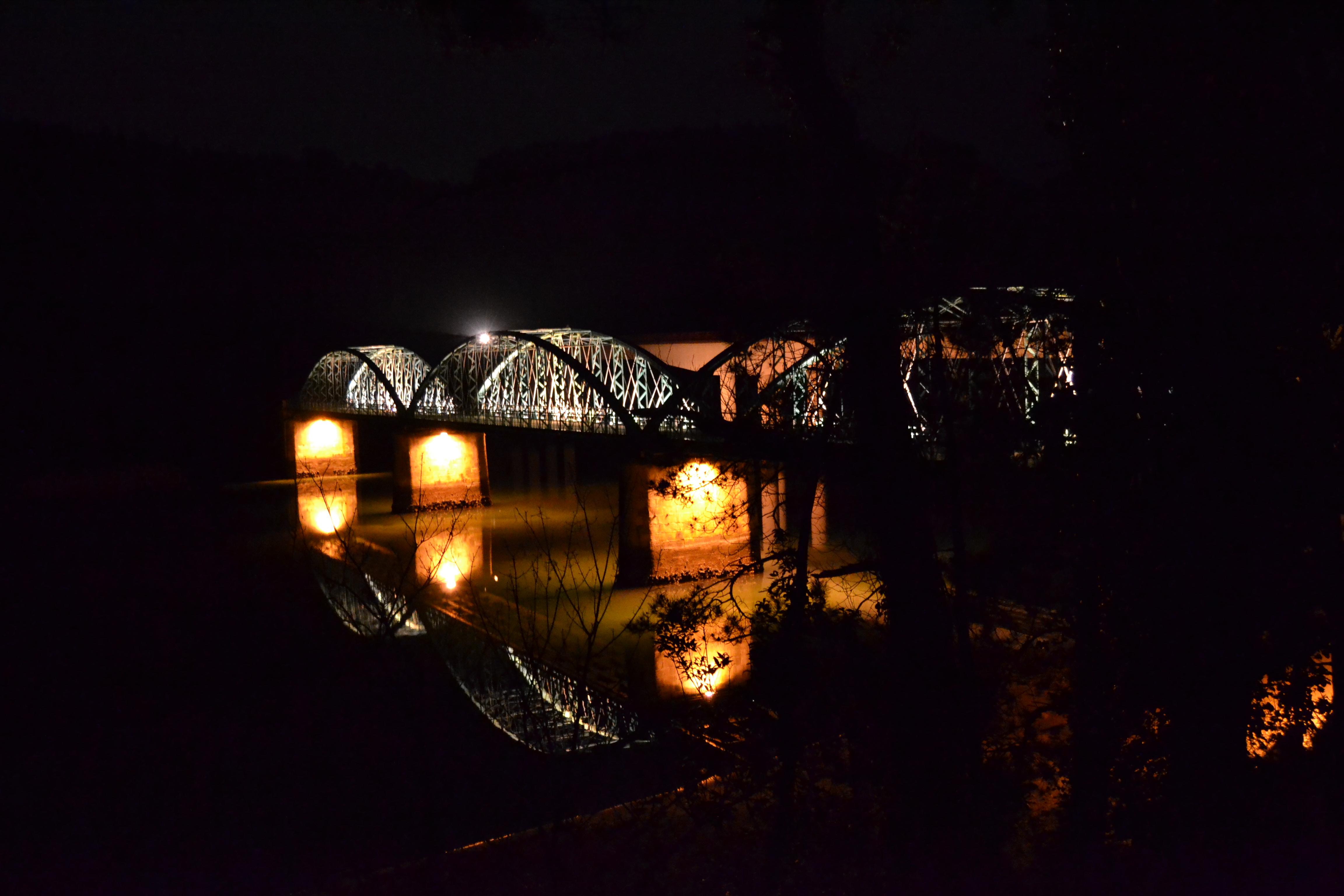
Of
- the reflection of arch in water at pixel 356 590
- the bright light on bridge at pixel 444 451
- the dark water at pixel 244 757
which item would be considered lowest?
the dark water at pixel 244 757

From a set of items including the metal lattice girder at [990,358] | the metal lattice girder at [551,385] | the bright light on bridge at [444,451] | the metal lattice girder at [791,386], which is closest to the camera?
the metal lattice girder at [990,358]

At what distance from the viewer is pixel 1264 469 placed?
20.9ft

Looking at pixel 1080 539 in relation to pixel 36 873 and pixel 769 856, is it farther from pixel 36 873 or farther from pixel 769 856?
pixel 36 873

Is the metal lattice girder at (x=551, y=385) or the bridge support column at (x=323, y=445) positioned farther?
the bridge support column at (x=323, y=445)

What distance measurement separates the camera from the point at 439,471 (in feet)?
139

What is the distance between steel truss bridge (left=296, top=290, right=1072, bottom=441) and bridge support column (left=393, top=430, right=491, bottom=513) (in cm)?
109

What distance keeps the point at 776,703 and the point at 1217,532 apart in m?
3.30

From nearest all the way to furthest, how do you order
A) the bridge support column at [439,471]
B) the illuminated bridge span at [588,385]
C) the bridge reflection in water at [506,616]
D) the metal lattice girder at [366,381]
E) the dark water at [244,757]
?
the illuminated bridge span at [588,385]
the dark water at [244,757]
the bridge reflection in water at [506,616]
the bridge support column at [439,471]
the metal lattice girder at [366,381]

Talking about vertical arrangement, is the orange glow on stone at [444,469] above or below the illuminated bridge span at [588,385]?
below

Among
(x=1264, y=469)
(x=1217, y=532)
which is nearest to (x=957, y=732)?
(x=1217, y=532)

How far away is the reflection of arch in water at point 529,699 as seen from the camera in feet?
40.5

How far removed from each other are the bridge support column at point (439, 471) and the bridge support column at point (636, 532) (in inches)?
683

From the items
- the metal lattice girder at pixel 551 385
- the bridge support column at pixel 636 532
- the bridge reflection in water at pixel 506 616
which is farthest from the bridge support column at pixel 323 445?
the bridge support column at pixel 636 532

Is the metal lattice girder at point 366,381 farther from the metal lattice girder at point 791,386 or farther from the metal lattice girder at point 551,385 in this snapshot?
the metal lattice girder at point 791,386
